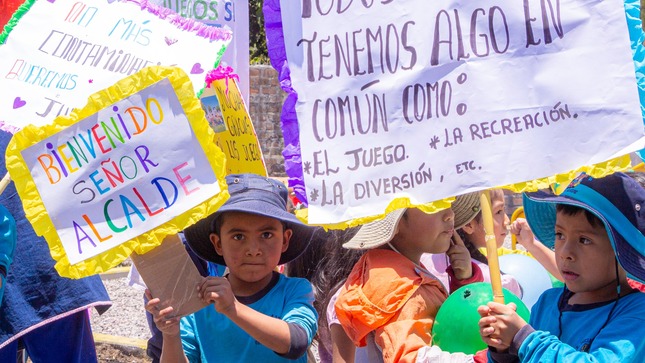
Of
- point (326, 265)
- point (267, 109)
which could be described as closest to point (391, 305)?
point (326, 265)

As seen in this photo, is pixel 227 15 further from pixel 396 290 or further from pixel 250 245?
pixel 396 290

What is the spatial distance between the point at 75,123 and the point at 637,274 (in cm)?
153

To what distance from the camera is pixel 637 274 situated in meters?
2.51

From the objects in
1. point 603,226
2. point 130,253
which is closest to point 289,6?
point 130,253

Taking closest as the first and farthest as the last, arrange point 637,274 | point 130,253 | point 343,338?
point 637,274
point 130,253
point 343,338

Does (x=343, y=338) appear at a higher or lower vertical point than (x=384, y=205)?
lower

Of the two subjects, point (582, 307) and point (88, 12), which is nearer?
point (582, 307)

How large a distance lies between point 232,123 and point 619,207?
165 centimetres

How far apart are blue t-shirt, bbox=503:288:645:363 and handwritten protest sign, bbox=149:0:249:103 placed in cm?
220

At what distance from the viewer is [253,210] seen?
10.5 ft

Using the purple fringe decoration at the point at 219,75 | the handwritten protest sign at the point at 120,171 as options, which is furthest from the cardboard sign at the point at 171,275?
the purple fringe decoration at the point at 219,75

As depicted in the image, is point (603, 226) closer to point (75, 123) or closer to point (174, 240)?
point (174, 240)

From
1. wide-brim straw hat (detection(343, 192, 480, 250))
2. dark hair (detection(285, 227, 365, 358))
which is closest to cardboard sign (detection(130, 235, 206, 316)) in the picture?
wide-brim straw hat (detection(343, 192, 480, 250))

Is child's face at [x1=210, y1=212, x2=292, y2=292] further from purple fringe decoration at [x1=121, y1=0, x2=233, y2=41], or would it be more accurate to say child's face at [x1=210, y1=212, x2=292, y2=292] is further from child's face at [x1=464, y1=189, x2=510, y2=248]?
child's face at [x1=464, y1=189, x2=510, y2=248]
